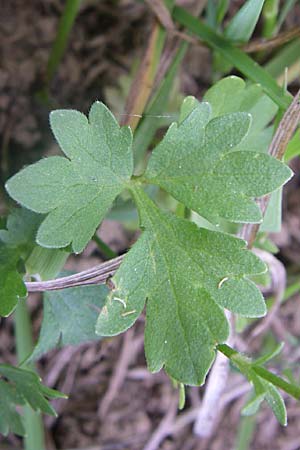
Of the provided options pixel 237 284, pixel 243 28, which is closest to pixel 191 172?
pixel 237 284

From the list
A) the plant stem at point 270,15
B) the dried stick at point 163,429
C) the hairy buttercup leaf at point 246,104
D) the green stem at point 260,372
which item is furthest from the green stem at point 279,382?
the dried stick at point 163,429

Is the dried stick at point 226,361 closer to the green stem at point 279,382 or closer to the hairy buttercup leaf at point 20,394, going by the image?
the green stem at point 279,382

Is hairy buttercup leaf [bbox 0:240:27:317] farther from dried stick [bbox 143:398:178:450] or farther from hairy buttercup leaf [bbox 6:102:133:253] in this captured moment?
dried stick [bbox 143:398:178:450]

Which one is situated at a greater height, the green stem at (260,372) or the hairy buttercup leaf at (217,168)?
the hairy buttercup leaf at (217,168)

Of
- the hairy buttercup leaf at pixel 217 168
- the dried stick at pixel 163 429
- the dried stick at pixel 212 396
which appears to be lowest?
the dried stick at pixel 163 429

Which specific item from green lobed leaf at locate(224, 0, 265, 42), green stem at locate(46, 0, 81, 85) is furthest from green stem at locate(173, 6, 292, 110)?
green stem at locate(46, 0, 81, 85)

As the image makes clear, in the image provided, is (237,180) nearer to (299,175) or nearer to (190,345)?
(190,345)

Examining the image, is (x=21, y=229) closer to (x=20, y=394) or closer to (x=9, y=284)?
(x=9, y=284)

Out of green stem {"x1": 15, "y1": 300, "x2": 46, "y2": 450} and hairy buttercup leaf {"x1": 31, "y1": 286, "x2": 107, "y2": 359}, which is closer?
hairy buttercup leaf {"x1": 31, "y1": 286, "x2": 107, "y2": 359}

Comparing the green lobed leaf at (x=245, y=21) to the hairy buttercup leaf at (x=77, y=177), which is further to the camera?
the green lobed leaf at (x=245, y=21)
